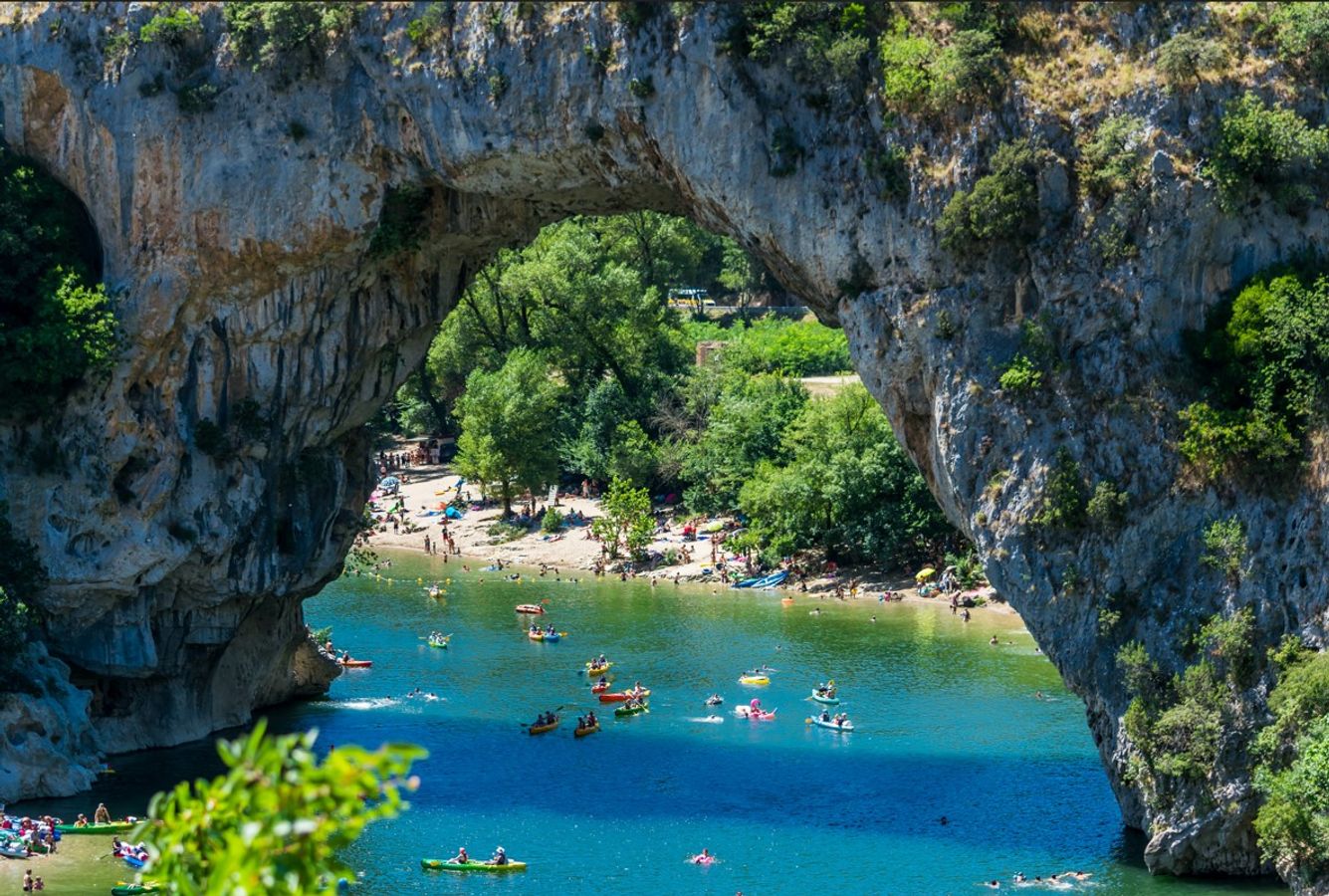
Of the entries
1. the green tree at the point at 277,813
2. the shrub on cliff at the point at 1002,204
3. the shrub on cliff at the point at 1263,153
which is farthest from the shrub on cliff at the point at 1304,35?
the green tree at the point at 277,813

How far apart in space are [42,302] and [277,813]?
40370mm

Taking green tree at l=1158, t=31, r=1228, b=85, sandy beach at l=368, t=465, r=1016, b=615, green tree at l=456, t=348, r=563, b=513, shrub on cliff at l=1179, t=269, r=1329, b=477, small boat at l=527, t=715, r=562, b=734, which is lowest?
sandy beach at l=368, t=465, r=1016, b=615

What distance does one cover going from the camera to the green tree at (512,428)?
326 ft

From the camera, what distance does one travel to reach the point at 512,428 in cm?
9969

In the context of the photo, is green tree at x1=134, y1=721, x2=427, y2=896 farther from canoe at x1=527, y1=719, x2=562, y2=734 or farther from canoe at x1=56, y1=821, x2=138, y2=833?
canoe at x1=527, y1=719, x2=562, y2=734

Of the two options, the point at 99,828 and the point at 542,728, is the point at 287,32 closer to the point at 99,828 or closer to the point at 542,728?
the point at 99,828

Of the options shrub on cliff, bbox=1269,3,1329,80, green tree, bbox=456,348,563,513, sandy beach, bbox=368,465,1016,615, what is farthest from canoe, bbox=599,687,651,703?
green tree, bbox=456,348,563,513

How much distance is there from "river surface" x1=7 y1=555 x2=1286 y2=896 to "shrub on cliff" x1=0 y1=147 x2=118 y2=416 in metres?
11.1

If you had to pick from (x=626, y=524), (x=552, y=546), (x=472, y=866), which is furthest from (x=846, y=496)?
(x=472, y=866)

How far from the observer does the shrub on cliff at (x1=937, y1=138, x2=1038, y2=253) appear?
44.6 m

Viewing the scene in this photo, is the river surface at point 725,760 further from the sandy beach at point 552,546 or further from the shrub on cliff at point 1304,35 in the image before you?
the shrub on cliff at point 1304,35

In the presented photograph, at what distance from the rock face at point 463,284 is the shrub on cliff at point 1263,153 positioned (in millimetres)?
709

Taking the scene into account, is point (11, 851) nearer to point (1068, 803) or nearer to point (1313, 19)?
point (1068, 803)

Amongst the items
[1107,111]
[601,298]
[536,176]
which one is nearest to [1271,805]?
[1107,111]
